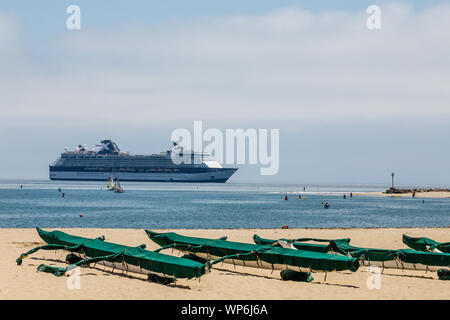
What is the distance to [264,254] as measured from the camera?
18703 mm

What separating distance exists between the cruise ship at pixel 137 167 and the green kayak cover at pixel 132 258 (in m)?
147

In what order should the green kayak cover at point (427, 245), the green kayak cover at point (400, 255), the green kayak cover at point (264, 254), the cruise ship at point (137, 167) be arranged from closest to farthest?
the green kayak cover at point (264, 254) → the green kayak cover at point (400, 255) → the green kayak cover at point (427, 245) → the cruise ship at point (137, 167)

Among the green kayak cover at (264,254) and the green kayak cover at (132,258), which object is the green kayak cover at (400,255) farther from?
the green kayak cover at (132,258)

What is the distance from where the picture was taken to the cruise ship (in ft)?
555

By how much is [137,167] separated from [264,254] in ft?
512

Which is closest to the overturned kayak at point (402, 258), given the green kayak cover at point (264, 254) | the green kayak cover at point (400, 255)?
the green kayak cover at point (400, 255)

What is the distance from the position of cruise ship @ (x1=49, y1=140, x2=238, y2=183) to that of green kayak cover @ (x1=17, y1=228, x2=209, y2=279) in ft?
483

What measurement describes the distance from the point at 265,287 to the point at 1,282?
866 centimetres

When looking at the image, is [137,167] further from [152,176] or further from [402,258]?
[402,258]

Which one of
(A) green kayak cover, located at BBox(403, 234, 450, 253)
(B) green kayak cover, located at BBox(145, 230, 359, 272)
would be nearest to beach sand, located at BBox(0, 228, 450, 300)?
(B) green kayak cover, located at BBox(145, 230, 359, 272)

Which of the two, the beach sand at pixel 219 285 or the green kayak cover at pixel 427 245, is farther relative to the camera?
the green kayak cover at pixel 427 245

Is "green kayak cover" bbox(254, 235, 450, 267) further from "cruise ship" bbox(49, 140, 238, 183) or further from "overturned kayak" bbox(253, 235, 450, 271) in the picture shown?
"cruise ship" bbox(49, 140, 238, 183)

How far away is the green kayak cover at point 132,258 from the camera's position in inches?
634
